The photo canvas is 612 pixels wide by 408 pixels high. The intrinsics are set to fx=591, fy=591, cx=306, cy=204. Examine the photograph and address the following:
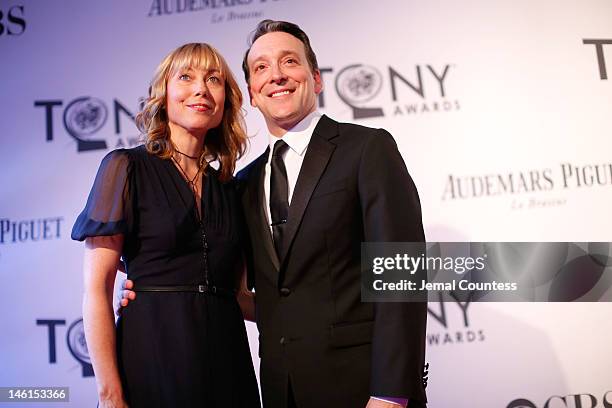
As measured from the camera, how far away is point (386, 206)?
1.44 meters

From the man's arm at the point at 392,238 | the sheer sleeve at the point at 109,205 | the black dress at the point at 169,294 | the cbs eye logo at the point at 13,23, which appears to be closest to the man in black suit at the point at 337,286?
the man's arm at the point at 392,238

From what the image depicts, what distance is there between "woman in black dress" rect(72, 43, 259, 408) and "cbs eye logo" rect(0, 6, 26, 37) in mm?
1698

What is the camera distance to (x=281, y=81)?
68.0 inches

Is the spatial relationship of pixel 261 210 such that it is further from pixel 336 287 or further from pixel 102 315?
pixel 102 315

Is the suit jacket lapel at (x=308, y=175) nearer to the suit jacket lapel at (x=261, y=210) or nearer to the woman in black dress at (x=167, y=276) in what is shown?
the suit jacket lapel at (x=261, y=210)

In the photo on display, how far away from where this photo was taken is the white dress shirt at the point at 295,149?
1.63m

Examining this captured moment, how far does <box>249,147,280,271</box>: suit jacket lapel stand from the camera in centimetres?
155

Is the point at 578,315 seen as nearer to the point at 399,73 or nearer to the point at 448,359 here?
the point at 448,359

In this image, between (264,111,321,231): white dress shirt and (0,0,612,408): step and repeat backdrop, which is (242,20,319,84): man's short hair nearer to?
(264,111,321,231): white dress shirt

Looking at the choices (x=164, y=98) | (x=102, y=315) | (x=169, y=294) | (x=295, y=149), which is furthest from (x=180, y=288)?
(x=164, y=98)

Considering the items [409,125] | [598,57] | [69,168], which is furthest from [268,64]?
[598,57]

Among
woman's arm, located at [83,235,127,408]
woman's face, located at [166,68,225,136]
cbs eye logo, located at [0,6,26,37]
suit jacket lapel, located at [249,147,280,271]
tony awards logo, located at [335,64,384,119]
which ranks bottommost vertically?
woman's arm, located at [83,235,127,408]

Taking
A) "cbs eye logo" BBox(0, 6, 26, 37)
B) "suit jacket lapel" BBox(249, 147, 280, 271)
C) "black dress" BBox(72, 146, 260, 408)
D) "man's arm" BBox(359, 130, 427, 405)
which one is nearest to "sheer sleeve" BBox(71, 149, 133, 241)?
"black dress" BBox(72, 146, 260, 408)

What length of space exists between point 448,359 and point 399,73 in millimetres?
1319
